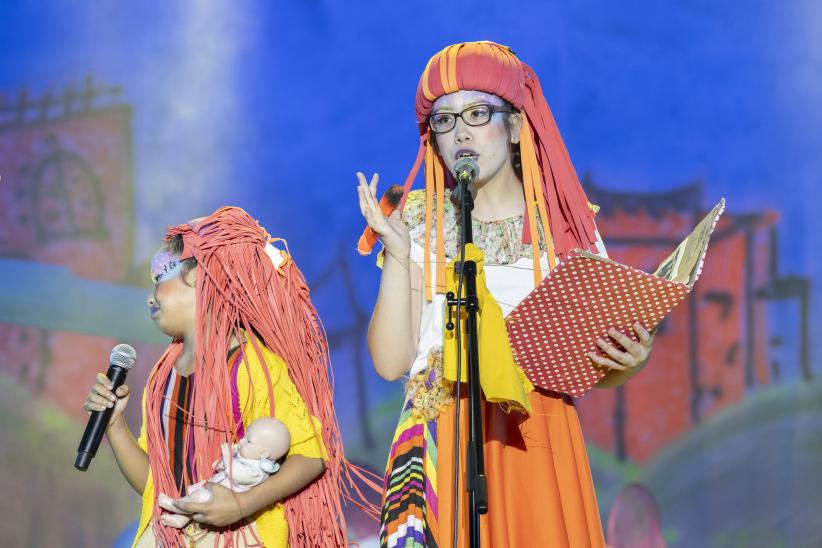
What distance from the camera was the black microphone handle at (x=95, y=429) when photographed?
6.79ft

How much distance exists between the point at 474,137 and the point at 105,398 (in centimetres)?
103

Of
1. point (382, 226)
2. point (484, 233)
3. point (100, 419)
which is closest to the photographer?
point (382, 226)

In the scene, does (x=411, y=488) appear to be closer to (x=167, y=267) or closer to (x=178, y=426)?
(x=178, y=426)

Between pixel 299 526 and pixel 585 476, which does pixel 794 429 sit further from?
pixel 299 526

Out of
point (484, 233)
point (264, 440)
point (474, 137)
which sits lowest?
point (264, 440)

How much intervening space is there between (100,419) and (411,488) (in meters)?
0.73

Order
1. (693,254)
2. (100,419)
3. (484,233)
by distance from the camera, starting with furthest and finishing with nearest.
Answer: (484,233) < (100,419) < (693,254)

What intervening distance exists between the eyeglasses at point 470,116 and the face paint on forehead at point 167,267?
0.68m

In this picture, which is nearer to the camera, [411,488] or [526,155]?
[411,488]

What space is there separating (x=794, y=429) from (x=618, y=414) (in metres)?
0.71

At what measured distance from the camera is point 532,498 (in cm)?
196

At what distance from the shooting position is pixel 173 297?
2199 mm

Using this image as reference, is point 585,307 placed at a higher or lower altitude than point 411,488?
higher

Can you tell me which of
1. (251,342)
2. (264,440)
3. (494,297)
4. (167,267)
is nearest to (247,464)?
(264,440)
